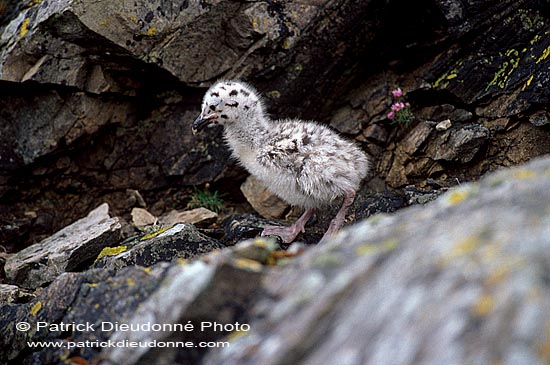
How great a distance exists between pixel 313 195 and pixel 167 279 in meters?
2.93

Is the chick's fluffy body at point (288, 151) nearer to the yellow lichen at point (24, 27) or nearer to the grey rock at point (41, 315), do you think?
the yellow lichen at point (24, 27)

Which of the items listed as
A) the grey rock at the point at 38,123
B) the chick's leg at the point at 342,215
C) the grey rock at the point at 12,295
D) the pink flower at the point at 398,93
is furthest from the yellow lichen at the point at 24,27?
the pink flower at the point at 398,93

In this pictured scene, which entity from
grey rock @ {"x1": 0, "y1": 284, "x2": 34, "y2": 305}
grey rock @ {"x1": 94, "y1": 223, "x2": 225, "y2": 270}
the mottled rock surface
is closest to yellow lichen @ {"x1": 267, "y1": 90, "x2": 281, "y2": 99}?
the mottled rock surface

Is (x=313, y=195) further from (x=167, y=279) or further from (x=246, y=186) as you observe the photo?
(x=167, y=279)

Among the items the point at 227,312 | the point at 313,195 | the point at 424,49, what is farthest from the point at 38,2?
the point at 227,312

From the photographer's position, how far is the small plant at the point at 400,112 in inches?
294

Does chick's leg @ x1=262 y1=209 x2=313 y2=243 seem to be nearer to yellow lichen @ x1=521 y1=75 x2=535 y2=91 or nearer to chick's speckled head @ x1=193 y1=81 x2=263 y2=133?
chick's speckled head @ x1=193 y1=81 x2=263 y2=133

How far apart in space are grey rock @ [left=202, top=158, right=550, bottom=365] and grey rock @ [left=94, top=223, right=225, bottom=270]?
2.85 m

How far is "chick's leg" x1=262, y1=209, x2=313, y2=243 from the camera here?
6220 millimetres

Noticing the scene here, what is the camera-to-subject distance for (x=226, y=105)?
6.39 m

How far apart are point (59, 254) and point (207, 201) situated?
7.44 ft

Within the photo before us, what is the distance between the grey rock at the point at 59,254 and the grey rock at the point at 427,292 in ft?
12.9

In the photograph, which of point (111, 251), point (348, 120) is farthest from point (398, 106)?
point (111, 251)

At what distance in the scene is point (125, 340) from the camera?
317cm
